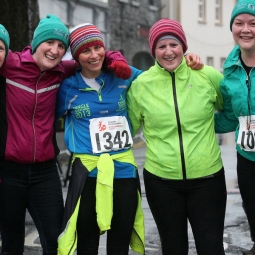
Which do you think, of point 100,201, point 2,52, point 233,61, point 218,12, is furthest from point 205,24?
point 100,201

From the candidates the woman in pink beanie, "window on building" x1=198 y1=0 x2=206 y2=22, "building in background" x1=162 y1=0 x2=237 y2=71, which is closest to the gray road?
the woman in pink beanie

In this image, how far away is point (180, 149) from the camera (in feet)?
13.2

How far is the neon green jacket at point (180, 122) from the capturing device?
13.2 feet

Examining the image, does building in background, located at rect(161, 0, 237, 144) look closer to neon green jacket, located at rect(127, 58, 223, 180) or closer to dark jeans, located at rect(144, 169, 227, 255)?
neon green jacket, located at rect(127, 58, 223, 180)

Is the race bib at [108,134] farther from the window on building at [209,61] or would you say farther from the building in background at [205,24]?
the window on building at [209,61]

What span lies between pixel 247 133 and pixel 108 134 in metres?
0.96

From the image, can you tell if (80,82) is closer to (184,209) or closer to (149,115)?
(149,115)

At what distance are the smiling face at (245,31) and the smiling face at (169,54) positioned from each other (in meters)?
0.40

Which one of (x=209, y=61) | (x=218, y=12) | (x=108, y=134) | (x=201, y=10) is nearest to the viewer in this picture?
(x=108, y=134)

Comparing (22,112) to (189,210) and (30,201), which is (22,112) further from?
(189,210)

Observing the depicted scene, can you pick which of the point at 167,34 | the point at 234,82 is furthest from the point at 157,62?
the point at 234,82

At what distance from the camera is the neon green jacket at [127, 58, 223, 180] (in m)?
4.04

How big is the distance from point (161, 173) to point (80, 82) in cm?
87

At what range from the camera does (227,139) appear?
73.4 feet
